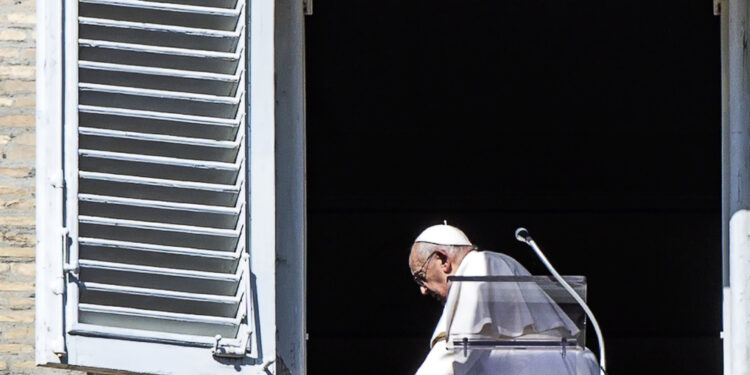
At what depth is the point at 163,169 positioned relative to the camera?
204 inches

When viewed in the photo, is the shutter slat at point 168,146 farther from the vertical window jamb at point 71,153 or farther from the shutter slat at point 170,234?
the shutter slat at point 170,234

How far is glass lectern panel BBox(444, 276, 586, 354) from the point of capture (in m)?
4.73

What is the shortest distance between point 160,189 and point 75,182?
25 centimetres

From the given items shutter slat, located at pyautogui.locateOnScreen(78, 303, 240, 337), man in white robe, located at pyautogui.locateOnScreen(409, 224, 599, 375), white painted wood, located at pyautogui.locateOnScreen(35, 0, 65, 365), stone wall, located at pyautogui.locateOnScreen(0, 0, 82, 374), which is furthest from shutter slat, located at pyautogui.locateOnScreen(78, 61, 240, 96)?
man in white robe, located at pyautogui.locateOnScreen(409, 224, 599, 375)

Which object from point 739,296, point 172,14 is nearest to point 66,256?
point 172,14

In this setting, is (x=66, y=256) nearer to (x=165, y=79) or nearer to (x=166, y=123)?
(x=166, y=123)

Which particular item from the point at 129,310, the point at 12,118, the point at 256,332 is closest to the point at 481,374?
the point at 256,332

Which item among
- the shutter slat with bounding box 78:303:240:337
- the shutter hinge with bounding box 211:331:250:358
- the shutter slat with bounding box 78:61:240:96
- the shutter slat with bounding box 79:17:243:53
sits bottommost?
the shutter hinge with bounding box 211:331:250:358

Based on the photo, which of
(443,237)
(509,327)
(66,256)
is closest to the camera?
(509,327)

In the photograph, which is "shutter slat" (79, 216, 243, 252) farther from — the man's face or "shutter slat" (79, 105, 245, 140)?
the man's face

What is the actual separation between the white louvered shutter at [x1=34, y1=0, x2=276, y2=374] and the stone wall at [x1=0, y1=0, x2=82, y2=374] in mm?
486

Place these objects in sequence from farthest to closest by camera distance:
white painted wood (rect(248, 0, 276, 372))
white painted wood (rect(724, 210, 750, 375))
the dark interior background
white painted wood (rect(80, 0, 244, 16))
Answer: the dark interior background → white painted wood (rect(724, 210, 750, 375)) → white painted wood (rect(80, 0, 244, 16)) → white painted wood (rect(248, 0, 276, 372))

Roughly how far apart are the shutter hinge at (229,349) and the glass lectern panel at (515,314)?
2.04 ft

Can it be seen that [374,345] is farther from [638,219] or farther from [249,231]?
[249,231]
